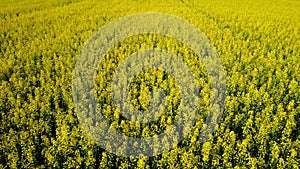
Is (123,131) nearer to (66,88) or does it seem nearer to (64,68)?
(66,88)

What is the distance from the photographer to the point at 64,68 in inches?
458

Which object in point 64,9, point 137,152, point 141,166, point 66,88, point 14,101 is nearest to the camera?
point 141,166

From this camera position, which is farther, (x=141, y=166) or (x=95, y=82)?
(x=95, y=82)

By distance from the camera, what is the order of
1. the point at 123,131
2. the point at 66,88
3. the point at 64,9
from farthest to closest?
1. the point at 64,9
2. the point at 66,88
3. the point at 123,131

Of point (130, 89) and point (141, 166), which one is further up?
point (130, 89)

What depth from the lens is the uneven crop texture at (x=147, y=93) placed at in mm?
7309

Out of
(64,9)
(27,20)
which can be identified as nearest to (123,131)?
(27,20)

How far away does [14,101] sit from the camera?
9.27 metres

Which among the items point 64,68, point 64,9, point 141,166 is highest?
point 64,9

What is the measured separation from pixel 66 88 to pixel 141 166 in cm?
438

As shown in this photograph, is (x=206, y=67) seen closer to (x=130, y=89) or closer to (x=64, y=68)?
(x=130, y=89)

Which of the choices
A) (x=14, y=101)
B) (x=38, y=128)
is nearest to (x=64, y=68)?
(x=14, y=101)

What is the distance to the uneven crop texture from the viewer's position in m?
7.31

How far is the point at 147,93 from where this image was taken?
9953 millimetres
